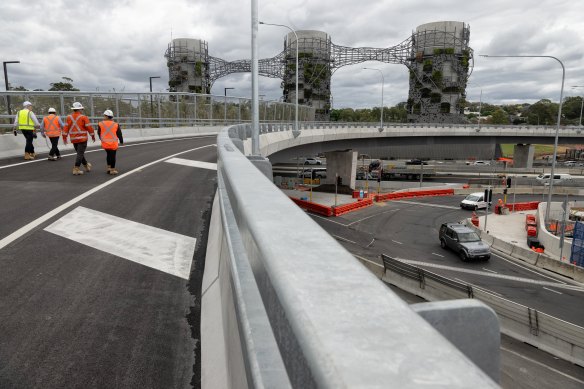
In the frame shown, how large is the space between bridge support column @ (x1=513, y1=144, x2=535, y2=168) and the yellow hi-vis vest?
9026 cm

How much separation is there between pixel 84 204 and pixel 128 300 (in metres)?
4.29

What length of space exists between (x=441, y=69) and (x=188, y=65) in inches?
2503

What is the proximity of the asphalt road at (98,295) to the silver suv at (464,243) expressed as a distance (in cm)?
2152

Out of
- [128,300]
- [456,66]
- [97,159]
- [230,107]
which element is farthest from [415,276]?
[456,66]

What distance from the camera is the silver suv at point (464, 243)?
24.8m

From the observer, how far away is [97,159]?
14.0 m

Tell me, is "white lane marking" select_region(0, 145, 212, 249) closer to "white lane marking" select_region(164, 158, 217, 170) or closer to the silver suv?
"white lane marking" select_region(164, 158, 217, 170)

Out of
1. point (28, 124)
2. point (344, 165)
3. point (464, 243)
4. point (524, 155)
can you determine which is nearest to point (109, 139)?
point (28, 124)

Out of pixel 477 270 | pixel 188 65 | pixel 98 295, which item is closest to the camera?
pixel 98 295

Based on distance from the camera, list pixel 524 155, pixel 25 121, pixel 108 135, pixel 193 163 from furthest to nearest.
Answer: pixel 524 155 < pixel 193 163 < pixel 25 121 < pixel 108 135

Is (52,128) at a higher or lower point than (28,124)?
lower

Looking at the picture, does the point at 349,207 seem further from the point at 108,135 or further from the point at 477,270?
the point at 108,135

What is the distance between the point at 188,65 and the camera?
338 ft

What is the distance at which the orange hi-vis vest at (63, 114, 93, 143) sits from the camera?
10977 mm
